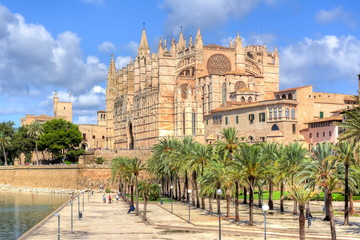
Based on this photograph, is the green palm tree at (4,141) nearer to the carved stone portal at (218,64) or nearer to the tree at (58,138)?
the tree at (58,138)

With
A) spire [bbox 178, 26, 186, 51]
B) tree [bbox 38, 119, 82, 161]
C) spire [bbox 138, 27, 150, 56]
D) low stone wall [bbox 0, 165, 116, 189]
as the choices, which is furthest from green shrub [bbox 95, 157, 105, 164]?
spire [bbox 138, 27, 150, 56]

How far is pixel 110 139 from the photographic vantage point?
428ft

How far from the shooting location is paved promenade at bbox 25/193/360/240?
39.2 meters

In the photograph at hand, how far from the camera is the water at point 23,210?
49.3m

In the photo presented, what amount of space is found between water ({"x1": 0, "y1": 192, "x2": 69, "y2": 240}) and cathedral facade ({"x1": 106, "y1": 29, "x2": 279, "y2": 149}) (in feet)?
75.0

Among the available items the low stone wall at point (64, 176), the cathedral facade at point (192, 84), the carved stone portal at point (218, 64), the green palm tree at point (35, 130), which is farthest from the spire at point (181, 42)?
the low stone wall at point (64, 176)

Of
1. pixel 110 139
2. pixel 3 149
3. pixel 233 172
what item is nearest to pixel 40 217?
pixel 233 172

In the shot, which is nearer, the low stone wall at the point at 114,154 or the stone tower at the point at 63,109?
the low stone wall at the point at 114,154

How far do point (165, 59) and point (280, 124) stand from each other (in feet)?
98.0

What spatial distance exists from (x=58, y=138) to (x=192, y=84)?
86.8 ft

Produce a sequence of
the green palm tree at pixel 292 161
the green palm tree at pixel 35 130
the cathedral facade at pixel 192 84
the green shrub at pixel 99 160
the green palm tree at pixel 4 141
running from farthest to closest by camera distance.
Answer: the green palm tree at pixel 35 130 < the green palm tree at pixel 4 141 < the green shrub at pixel 99 160 < the cathedral facade at pixel 192 84 < the green palm tree at pixel 292 161

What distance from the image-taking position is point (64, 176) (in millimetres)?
94562

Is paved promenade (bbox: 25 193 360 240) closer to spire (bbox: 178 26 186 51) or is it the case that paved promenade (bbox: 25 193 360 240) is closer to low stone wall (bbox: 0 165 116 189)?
low stone wall (bbox: 0 165 116 189)

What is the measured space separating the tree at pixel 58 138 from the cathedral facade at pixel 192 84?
1118 cm
